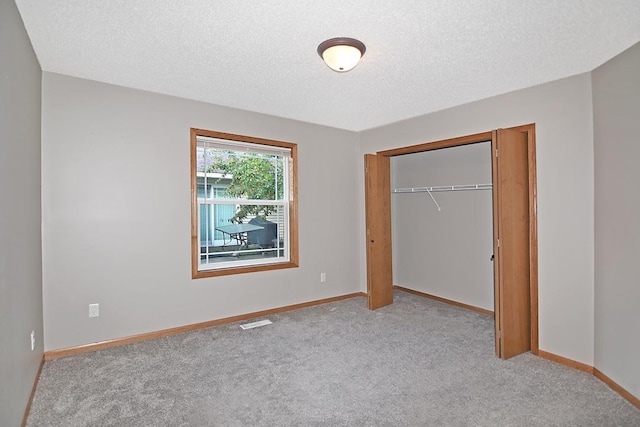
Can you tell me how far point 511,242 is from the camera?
121 inches

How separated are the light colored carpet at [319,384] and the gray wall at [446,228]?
3.42 feet

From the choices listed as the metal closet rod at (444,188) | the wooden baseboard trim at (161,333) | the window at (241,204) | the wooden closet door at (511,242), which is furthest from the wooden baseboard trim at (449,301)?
the window at (241,204)

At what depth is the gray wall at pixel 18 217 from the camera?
5.70 ft

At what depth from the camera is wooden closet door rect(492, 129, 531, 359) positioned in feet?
9.82

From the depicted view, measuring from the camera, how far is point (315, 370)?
278cm

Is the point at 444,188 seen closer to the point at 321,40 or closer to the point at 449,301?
the point at 449,301

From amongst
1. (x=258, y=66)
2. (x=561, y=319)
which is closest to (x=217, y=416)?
(x=258, y=66)

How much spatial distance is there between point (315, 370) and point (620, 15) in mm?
3114

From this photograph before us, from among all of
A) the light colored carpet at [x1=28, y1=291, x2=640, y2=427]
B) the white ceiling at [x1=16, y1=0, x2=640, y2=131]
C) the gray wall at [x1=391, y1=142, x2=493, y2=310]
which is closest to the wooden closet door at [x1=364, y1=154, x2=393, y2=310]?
the gray wall at [x1=391, y1=142, x2=493, y2=310]

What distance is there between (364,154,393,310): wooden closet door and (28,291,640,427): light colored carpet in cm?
88

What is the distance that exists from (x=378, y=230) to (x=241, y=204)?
5.85 ft

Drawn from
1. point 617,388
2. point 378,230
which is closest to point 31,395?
point 378,230

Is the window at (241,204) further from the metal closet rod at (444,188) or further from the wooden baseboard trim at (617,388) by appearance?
the wooden baseboard trim at (617,388)

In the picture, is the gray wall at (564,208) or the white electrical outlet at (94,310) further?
the white electrical outlet at (94,310)
